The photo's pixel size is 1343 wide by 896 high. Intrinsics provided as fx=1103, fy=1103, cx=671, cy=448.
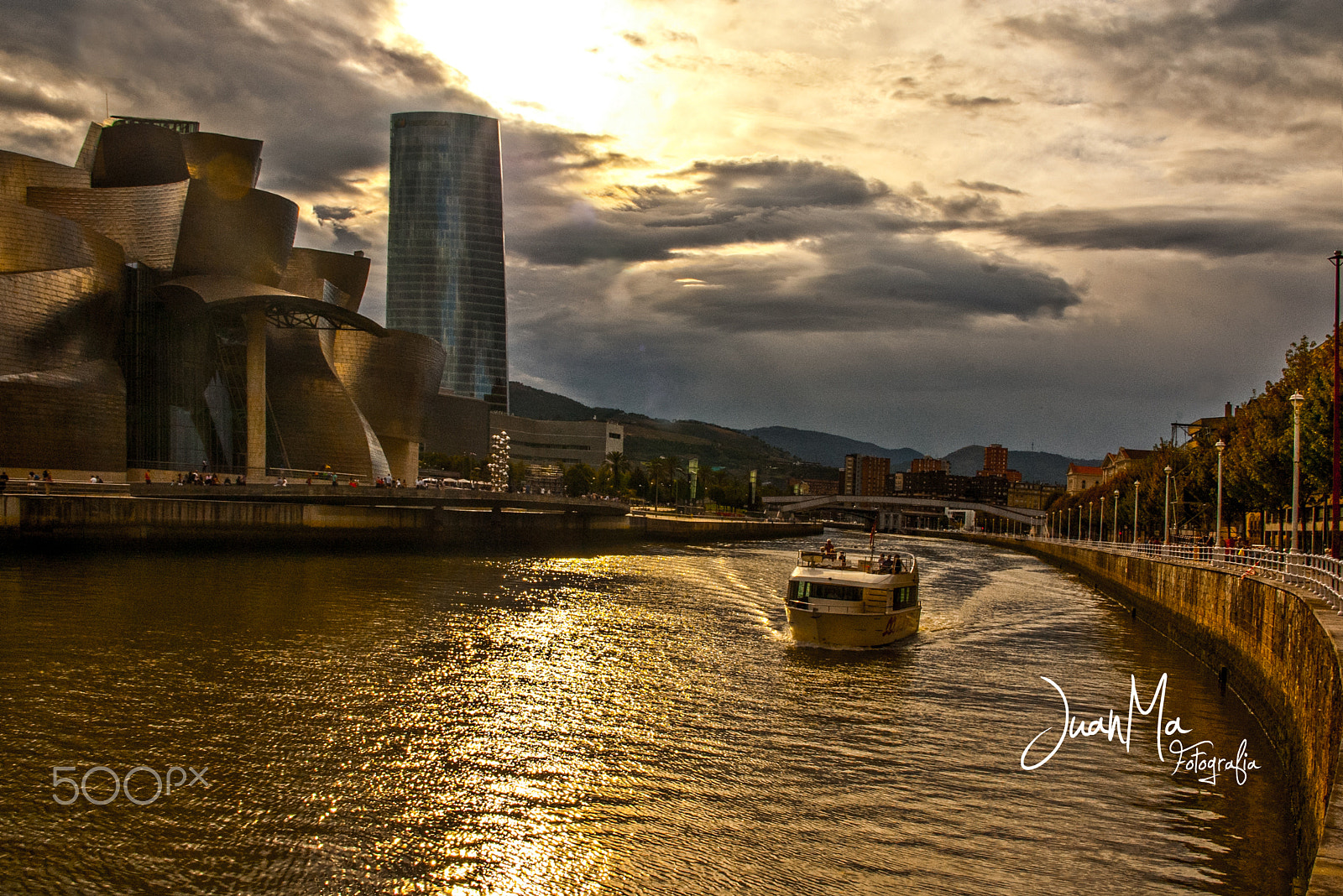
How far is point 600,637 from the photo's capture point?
94.1ft

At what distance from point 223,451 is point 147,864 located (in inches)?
2538

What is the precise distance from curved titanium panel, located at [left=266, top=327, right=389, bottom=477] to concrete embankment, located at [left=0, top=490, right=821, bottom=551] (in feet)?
33.7

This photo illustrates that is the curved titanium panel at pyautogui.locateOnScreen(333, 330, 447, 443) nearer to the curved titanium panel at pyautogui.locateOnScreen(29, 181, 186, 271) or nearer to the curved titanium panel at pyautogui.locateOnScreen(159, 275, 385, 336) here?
the curved titanium panel at pyautogui.locateOnScreen(159, 275, 385, 336)

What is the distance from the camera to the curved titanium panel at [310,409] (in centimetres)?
7881

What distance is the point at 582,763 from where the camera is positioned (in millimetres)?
15789

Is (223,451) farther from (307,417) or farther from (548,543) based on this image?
(548,543)

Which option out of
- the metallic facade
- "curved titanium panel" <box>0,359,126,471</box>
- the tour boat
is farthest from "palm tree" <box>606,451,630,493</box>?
the tour boat

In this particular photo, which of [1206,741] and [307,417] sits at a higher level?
[307,417]

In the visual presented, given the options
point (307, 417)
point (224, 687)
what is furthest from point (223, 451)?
point (224, 687)

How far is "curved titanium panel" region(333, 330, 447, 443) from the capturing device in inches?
3605

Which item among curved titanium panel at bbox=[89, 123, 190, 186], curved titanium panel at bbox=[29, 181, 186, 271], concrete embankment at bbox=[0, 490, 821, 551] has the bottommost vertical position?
concrete embankment at bbox=[0, 490, 821, 551]
